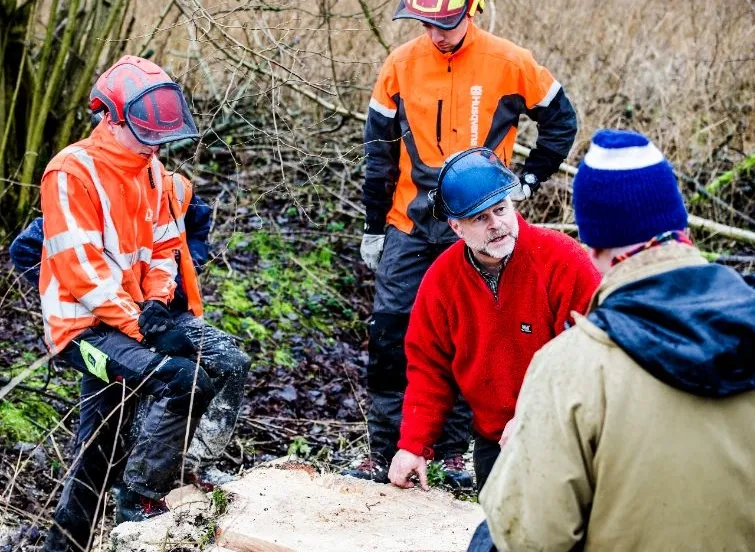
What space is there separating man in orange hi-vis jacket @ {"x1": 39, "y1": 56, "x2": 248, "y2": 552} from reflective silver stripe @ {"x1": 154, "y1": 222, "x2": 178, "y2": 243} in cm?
13

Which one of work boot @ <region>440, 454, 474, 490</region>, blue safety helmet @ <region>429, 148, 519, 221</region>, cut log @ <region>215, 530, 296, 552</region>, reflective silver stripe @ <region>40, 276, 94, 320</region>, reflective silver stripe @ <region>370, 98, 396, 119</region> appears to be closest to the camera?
cut log @ <region>215, 530, 296, 552</region>

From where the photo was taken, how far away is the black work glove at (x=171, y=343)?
4.58m

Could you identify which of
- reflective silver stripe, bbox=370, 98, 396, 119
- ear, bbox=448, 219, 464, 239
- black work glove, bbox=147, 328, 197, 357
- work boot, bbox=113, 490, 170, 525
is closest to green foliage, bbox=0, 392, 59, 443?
work boot, bbox=113, 490, 170, 525

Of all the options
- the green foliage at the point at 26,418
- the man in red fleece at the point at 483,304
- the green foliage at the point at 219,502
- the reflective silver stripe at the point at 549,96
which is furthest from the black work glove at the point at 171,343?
the reflective silver stripe at the point at 549,96

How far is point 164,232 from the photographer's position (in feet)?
16.2

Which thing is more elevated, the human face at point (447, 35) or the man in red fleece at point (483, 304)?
the human face at point (447, 35)

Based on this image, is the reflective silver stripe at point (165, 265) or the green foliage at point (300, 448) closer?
the reflective silver stripe at point (165, 265)

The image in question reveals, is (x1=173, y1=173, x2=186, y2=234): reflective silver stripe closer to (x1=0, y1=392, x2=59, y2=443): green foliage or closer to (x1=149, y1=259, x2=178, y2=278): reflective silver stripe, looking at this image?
(x1=149, y1=259, x2=178, y2=278): reflective silver stripe

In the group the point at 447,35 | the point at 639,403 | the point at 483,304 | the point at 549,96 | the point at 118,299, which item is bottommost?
the point at 118,299

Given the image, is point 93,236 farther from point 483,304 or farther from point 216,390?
point 483,304

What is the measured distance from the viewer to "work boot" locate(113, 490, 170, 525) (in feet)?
15.2

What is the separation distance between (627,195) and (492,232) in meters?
1.72

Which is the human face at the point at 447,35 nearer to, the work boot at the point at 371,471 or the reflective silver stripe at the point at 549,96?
the reflective silver stripe at the point at 549,96

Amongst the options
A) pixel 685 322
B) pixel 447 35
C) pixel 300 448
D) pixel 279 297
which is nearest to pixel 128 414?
pixel 300 448
